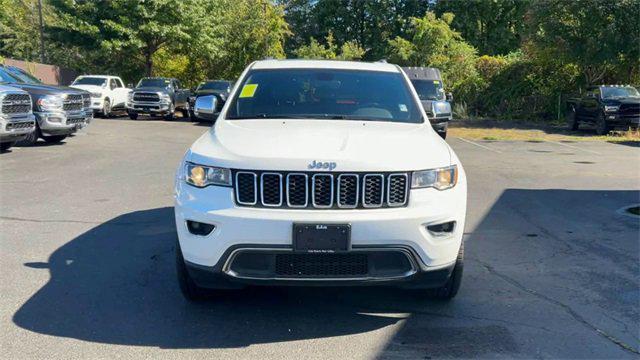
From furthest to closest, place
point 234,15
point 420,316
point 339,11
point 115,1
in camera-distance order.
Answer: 1. point 339,11
2. point 234,15
3. point 115,1
4. point 420,316

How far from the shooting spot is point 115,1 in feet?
102

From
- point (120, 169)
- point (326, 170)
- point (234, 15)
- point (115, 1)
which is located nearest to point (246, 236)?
point (326, 170)

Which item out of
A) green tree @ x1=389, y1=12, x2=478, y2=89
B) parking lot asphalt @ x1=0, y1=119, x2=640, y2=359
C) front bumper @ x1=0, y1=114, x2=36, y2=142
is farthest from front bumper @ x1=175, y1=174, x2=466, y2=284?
green tree @ x1=389, y1=12, x2=478, y2=89

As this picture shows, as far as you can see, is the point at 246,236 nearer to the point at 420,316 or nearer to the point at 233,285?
the point at 233,285

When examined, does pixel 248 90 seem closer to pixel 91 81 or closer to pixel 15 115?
pixel 15 115

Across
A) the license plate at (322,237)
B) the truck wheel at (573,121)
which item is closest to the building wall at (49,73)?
the truck wheel at (573,121)

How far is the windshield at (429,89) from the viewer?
20.3m

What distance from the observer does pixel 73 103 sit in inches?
609

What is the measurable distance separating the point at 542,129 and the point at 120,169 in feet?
59.4

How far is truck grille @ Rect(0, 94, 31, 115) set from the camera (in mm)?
12656

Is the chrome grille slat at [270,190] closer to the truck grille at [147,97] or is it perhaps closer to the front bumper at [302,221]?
the front bumper at [302,221]

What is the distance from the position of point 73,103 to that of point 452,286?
13.2 m

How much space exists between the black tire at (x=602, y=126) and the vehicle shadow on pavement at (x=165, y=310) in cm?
1911

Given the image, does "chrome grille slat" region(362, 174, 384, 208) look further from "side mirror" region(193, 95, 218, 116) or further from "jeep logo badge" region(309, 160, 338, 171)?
"side mirror" region(193, 95, 218, 116)
